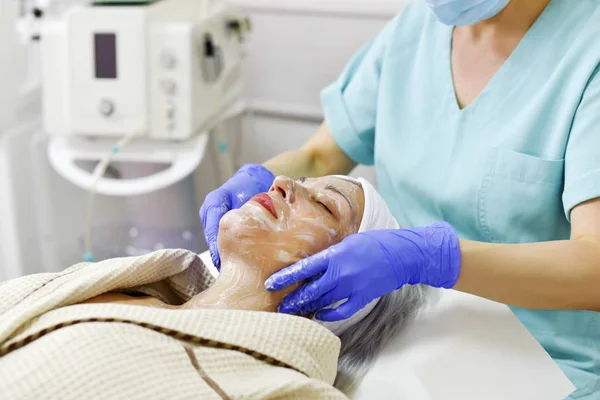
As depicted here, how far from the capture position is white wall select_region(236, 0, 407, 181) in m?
2.25

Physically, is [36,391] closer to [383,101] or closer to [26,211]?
[383,101]

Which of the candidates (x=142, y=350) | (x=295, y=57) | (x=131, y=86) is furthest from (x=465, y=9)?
(x=295, y=57)

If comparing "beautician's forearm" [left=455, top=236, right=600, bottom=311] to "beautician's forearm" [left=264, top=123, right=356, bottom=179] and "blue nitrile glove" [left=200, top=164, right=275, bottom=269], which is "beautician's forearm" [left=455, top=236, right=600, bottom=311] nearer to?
"blue nitrile glove" [left=200, top=164, right=275, bottom=269]

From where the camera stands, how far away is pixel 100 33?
192 cm

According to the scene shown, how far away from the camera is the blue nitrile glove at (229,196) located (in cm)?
129

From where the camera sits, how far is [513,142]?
1.28 m

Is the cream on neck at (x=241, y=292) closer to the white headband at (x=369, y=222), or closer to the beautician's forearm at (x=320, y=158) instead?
the white headband at (x=369, y=222)

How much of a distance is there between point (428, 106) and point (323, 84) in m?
0.96

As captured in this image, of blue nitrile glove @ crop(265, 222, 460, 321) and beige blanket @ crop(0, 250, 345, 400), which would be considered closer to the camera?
beige blanket @ crop(0, 250, 345, 400)

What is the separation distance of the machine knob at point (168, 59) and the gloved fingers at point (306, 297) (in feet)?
3.35

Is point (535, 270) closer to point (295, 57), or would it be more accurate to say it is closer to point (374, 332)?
point (374, 332)

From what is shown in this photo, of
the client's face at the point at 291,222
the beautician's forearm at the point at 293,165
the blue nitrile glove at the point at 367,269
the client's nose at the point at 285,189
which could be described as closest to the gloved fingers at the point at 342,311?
the blue nitrile glove at the point at 367,269

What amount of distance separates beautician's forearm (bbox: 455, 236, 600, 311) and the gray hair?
12 cm

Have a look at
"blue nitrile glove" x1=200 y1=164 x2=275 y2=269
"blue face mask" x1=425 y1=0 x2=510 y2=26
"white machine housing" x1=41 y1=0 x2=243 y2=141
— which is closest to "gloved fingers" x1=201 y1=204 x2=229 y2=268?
"blue nitrile glove" x1=200 y1=164 x2=275 y2=269
